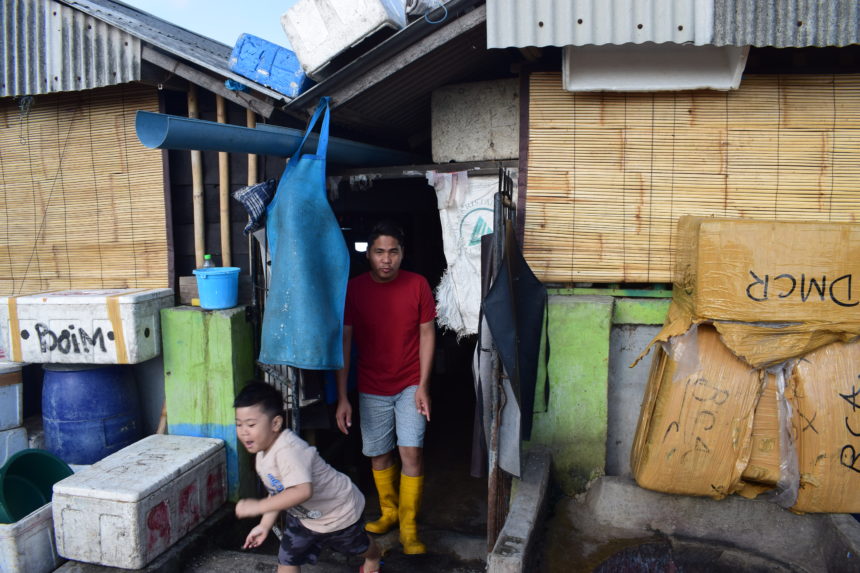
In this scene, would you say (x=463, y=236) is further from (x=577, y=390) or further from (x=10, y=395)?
(x=10, y=395)

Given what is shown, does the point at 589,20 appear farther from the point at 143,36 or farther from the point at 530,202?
the point at 143,36

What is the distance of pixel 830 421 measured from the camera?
11.6 ft

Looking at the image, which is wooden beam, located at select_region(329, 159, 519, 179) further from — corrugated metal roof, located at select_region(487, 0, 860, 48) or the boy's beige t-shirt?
the boy's beige t-shirt

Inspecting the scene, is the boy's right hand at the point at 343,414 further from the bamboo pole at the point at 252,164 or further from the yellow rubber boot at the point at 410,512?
the bamboo pole at the point at 252,164

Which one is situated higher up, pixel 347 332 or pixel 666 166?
pixel 666 166

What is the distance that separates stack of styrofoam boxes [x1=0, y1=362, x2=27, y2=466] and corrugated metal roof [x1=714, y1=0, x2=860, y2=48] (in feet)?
20.4

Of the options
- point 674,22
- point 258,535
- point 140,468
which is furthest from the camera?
point 140,468

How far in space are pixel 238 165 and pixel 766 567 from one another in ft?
16.4

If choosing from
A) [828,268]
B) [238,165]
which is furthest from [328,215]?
[828,268]

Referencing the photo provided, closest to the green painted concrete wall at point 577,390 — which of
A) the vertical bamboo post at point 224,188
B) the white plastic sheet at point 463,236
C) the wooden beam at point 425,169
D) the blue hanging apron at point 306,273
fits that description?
the white plastic sheet at point 463,236

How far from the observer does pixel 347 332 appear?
4.64 metres

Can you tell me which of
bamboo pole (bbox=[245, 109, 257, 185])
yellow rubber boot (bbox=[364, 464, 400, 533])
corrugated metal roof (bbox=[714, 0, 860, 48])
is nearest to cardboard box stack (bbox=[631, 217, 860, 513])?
corrugated metal roof (bbox=[714, 0, 860, 48])

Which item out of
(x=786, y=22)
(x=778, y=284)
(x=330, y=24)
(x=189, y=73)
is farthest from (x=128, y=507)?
(x=786, y=22)

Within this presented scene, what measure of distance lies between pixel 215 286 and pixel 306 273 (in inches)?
47.9
